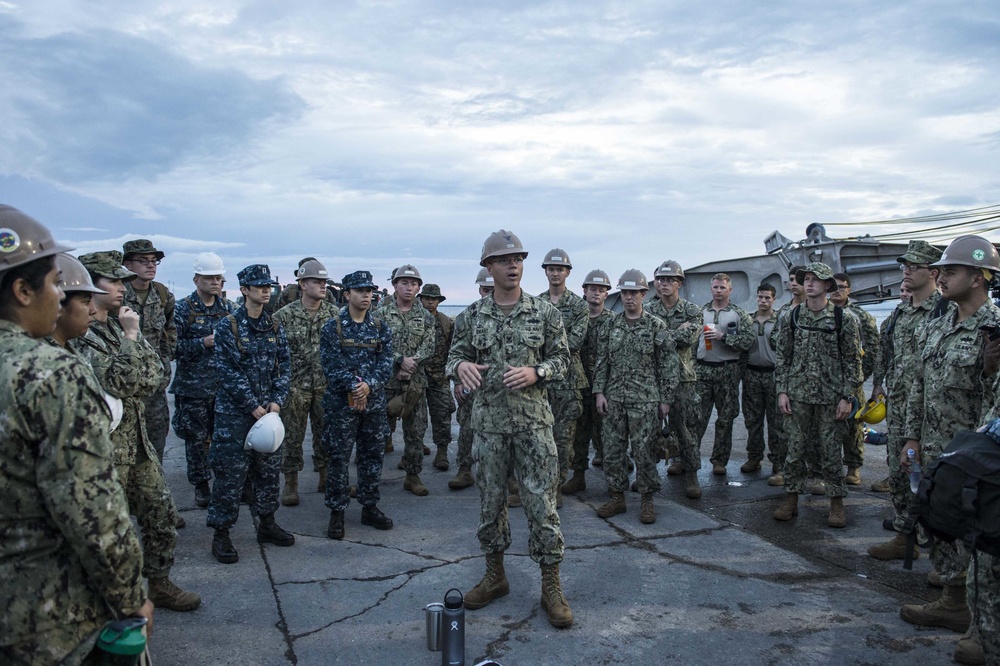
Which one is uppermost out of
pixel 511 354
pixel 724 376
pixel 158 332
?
pixel 158 332

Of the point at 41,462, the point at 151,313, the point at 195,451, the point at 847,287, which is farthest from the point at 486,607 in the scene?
the point at 847,287

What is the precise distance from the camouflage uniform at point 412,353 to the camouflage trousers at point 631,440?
6.56 feet

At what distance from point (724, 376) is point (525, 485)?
425 cm

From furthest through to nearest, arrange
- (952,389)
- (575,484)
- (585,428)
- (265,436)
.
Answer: (585,428) < (575,484) < (265,436) < (952,389)

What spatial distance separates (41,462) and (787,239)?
1269cm

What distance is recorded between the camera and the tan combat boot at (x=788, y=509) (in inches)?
238

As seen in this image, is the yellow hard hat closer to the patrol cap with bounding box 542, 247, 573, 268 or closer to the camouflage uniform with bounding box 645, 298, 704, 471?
the camouflage uniform with bounding box 645, 298, 704, 471

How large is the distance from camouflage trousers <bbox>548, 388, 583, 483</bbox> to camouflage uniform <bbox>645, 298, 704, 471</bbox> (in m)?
1.05

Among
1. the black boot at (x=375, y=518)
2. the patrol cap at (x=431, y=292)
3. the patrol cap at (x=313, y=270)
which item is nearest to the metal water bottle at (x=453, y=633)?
the black boot at (x=375, y=518)

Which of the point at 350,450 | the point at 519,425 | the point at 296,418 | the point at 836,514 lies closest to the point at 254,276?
the point at 350,450

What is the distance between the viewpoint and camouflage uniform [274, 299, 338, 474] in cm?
674

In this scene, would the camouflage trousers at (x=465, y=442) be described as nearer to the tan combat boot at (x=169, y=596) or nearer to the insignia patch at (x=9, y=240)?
the tan combat boot at (x=169, y=596)

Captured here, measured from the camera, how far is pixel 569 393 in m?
6.72

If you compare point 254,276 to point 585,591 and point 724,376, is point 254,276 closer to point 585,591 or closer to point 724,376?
point 585,591
